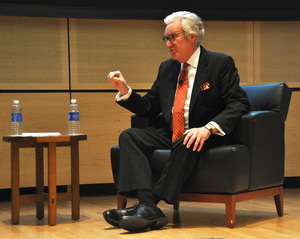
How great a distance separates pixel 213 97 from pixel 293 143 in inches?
72.6

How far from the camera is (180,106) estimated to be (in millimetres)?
2697

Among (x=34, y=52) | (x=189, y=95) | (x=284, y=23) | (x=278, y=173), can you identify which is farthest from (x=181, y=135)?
(x=284, y=23)

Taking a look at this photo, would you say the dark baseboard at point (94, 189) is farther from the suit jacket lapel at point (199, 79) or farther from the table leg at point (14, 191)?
the suit jacket lapel at point (199, 79)

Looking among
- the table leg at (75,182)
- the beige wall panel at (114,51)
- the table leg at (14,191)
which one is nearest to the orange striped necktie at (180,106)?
the table leg at (75,182)

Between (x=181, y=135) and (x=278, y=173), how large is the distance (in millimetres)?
666

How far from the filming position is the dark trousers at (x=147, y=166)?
94.3 inches

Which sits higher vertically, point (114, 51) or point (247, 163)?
point (114, 51)

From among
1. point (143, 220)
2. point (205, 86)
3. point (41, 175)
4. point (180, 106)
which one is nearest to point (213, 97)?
point (205, 86)

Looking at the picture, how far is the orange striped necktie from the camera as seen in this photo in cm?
268

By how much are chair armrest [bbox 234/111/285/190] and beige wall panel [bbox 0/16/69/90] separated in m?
1.92

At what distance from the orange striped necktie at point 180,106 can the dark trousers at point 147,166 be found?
16 centimetres

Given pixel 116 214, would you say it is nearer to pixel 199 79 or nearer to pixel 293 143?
pixel 199 79

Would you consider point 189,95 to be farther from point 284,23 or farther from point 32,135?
point 284,23

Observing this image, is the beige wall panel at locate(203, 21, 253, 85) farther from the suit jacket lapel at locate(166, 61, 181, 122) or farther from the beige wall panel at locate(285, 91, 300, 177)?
the suit jacket lapel at locate(166, 61, 181, 122)
